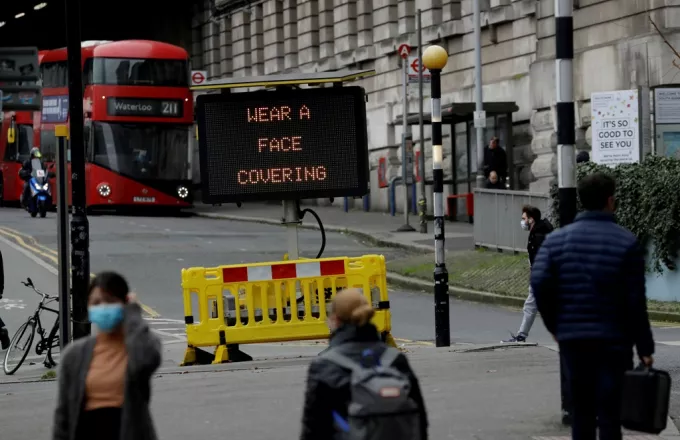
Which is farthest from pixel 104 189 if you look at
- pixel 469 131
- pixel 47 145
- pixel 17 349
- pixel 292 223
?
pixel 292 223

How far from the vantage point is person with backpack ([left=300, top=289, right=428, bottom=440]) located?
6.47 metres

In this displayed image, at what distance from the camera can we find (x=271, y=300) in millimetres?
17250

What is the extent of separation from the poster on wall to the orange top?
19.0m

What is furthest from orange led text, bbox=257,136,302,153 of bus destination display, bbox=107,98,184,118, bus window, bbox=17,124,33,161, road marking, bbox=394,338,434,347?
bus window, bbox=17,124,33,161

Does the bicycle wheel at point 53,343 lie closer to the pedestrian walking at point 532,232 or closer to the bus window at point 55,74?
the pedestrian walking at point 532,232

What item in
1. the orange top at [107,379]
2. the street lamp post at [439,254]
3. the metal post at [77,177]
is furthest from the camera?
the street lamp post at [439,254]

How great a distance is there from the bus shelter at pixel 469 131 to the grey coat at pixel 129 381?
2897 cm

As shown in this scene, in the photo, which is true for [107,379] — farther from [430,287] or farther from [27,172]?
[27,172]

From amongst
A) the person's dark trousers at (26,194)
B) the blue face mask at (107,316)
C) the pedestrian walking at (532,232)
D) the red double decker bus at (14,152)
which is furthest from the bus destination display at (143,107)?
the blue face mask at (107,316)

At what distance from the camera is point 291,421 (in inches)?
466

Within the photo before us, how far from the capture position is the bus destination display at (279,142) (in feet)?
58.1

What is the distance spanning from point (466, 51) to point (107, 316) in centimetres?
3498

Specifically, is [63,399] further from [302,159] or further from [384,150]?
[384,150]

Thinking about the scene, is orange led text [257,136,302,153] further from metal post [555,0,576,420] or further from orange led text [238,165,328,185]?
metal post [555,0,576,420]
